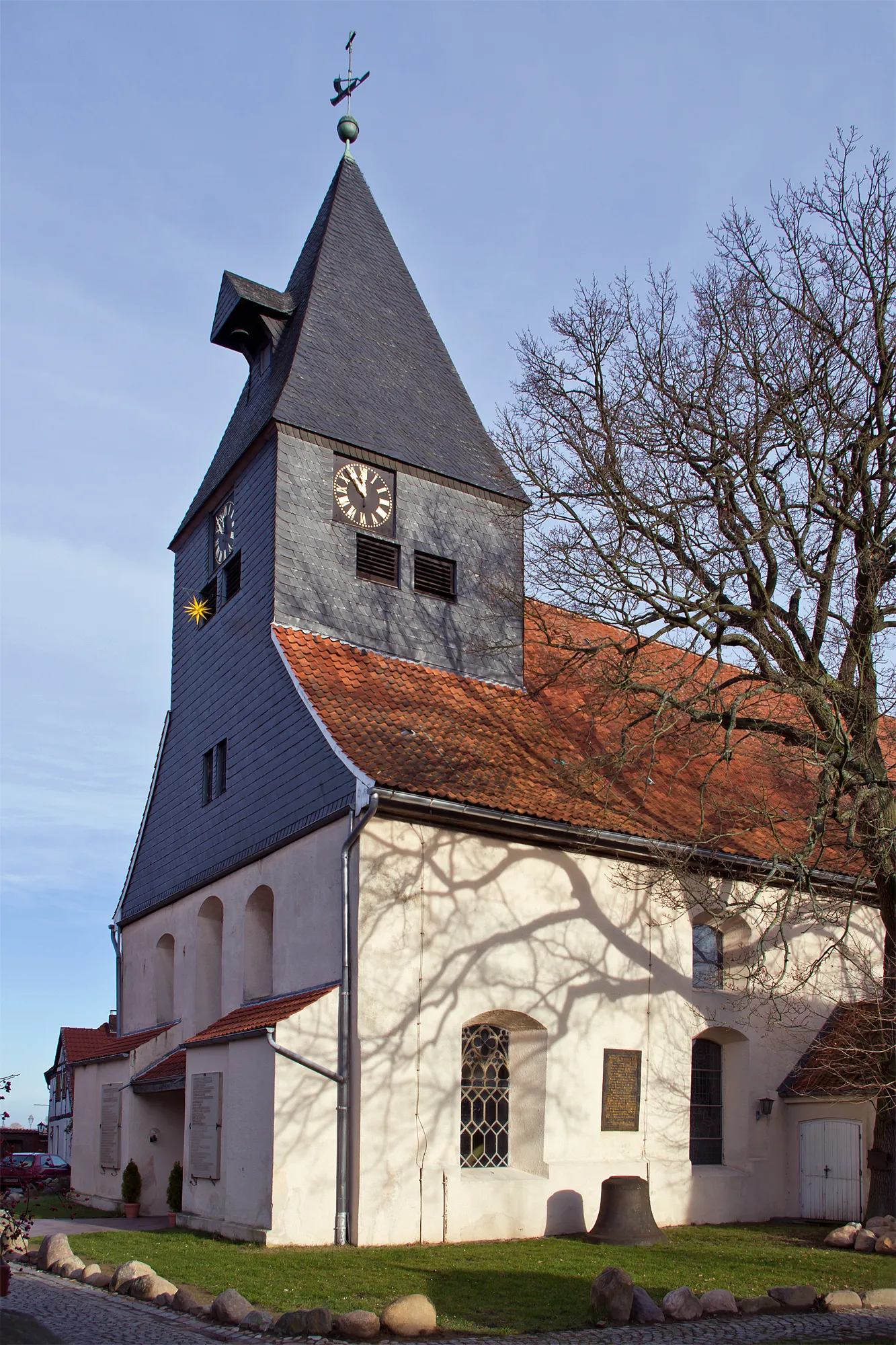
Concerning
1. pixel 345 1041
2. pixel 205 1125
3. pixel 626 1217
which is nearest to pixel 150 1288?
pixel 345 1041

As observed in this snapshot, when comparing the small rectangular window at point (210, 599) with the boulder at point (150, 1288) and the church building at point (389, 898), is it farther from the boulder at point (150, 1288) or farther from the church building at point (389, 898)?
the boulder at point (150, 1288)

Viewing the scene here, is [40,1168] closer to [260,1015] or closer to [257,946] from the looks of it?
[257,946]

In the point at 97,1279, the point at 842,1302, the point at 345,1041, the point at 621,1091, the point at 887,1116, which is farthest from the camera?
→ the point at 621,1091

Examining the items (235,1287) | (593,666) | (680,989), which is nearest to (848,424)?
(593,666)

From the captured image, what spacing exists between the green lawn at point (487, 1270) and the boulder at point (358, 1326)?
2.39ft

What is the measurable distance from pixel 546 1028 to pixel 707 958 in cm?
390

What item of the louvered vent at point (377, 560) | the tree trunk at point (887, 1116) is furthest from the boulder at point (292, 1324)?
the louvered vent at point (377, 560)

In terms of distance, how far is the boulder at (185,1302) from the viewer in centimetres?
985

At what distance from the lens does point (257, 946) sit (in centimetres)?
1761

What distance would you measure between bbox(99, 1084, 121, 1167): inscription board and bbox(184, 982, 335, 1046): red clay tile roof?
3.84 metres

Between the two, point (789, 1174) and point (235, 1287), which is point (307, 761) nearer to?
point (235, 1287)

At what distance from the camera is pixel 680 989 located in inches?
675

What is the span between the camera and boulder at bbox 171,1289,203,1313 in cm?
985

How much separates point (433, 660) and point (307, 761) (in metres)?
3.66
